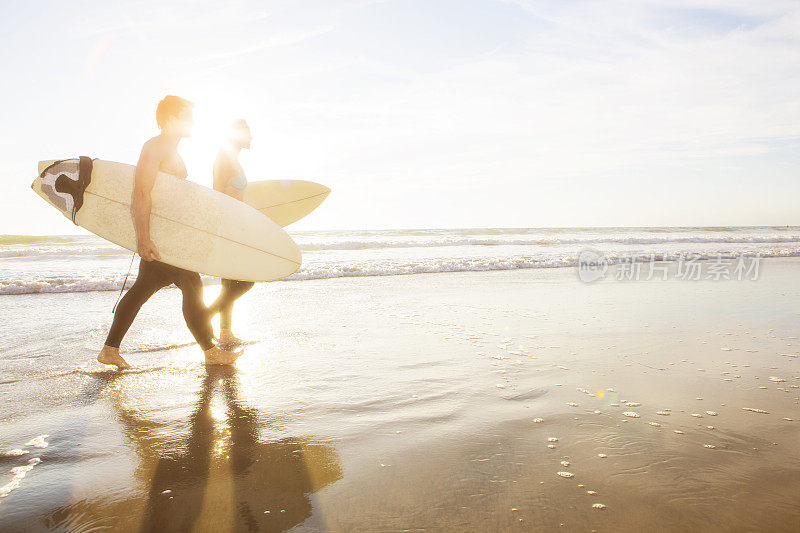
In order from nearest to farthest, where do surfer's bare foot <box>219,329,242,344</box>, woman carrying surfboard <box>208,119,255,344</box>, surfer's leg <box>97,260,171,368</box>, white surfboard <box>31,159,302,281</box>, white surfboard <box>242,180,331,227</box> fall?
surfer's leg <box>97,260,171,368</box> < white surfboard <box>31,159,302,281</box> < woman carrying surfboard <box>208,119,255,344</box> < surfer's bare foot <box>219,329,242,344</box> < white surfboard <box>242,180,331,227</box>

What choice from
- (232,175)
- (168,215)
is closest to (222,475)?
(168,215)

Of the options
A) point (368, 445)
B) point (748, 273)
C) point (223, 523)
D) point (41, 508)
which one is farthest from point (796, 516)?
point (748, 273)

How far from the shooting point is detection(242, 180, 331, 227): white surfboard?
549cm

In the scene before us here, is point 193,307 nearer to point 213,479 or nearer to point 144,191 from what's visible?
point 144,191

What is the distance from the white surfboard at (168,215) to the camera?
12.1 ft

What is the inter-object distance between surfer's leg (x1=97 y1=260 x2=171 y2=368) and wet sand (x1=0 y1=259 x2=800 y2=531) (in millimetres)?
127

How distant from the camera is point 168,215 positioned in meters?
3.80

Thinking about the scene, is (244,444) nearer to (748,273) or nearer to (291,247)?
(291,247)

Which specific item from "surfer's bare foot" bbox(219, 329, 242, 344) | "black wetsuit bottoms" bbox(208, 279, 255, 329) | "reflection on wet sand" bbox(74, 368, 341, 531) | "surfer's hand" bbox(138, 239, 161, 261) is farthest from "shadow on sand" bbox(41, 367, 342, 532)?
"surfer's bare foot" bbox(219, 329, 242, 344)

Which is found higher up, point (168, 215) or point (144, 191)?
point (144, 191)

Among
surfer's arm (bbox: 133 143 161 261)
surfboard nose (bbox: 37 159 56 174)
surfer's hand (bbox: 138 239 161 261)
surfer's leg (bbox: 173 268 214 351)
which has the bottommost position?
surfer's leg (bbox: 173 268 214 351)

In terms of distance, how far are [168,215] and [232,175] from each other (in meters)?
0.65

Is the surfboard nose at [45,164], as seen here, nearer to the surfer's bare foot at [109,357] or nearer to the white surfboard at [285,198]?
the surfer's bare foot at [109,357]

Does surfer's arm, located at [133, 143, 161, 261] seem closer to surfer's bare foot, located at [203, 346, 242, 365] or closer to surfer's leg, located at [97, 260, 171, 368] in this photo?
surfer's leg, located at [97, 260, 171, 368]
